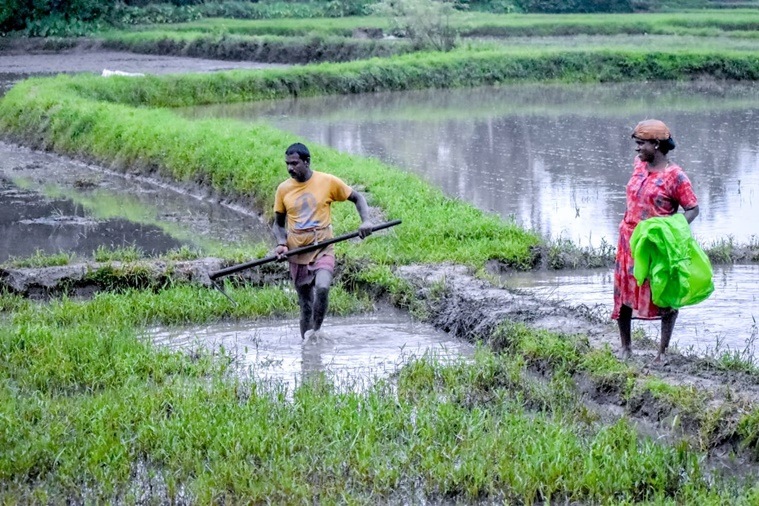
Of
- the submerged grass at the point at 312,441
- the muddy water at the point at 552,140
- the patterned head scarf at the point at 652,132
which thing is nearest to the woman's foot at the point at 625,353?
the submerged grass at the point at 312,441

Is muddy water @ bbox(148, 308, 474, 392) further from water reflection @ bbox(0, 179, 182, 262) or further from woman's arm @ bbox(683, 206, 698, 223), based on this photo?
water reflection @ bbox(0, 179, 182, 262)

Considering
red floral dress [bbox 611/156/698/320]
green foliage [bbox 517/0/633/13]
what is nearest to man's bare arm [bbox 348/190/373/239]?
red floral dress [bbox 611/156/698/320]

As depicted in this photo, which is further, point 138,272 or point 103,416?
point 138,272

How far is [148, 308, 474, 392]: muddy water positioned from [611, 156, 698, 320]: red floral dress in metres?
0.99

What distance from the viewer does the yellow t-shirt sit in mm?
6594

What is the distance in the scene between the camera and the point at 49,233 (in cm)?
1068

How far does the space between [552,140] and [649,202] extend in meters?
10.1

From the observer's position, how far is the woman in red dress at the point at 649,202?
18.7ft

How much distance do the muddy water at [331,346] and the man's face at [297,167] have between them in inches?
39.2

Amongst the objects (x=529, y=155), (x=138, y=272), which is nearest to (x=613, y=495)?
(x=138, y=272)

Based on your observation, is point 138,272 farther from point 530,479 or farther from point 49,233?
point 530,479

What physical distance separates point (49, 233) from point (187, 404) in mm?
5821

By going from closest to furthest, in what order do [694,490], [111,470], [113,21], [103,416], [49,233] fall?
1. [694,490]
2. [111,470]
3. [103,416]
4. [49,233]
5. [113,21]

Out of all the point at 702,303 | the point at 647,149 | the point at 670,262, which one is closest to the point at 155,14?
the point at 702,303
